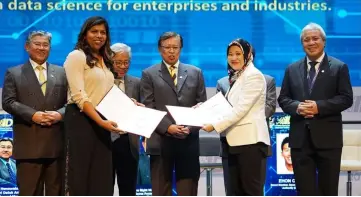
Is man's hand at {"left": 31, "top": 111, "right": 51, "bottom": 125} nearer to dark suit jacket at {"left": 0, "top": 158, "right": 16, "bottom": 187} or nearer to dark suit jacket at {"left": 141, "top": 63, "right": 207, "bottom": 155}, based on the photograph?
dark suit jacket at {"left": 141, "top": 63, "right": 207, "bottom": 155}

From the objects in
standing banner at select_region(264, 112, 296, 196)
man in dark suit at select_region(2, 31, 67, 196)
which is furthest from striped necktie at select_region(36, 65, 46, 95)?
standing banner at select_region(264, 112, 296, 196)

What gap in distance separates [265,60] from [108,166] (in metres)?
3.43

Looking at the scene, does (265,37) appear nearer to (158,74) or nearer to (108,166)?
(158,74)

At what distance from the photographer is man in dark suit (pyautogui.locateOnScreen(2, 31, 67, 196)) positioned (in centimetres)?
433

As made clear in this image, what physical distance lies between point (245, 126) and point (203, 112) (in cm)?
32

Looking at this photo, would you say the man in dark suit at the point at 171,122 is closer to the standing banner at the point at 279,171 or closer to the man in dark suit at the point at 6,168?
the standing banner at the point at 279,171

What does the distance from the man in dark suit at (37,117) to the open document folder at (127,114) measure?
559mm

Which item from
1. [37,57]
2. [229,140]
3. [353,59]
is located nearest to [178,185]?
[229,140]

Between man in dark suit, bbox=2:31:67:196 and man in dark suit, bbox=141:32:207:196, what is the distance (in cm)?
68

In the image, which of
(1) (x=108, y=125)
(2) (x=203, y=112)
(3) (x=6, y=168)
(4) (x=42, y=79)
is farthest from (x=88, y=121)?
(3) (x=6, y=168)

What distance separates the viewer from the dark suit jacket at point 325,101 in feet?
14.5

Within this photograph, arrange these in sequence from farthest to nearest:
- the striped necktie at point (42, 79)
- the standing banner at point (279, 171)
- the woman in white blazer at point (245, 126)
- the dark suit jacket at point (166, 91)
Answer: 1. the standing banner at point (279, 171)
2. the dark suit jacket at point (166, 91)
3. the striped necktie at point (42, 79)
4. the woman in white blazer at point (245, 126)

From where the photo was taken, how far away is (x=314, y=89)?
14.7ft

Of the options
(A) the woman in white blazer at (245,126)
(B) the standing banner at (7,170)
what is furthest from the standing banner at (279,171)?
(B) the standing banner at (7,170)
